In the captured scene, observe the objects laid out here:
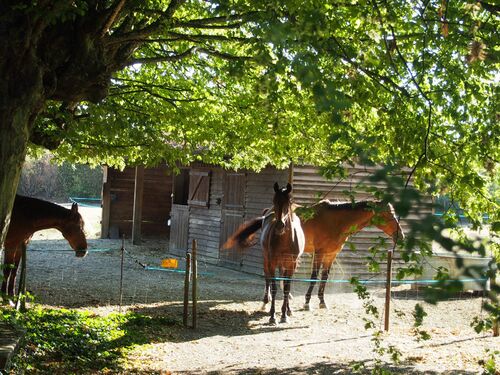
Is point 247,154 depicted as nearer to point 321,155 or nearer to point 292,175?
point 321,155

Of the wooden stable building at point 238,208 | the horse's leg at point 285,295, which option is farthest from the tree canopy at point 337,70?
the wooden stable building at point 238,208

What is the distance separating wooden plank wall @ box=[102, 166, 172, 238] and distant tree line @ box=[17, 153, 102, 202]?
12425 mm

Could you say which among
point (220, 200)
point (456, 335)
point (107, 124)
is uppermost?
point (107, 124)

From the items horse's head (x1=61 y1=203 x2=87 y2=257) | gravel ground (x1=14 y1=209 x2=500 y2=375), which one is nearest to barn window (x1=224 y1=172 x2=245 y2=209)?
gravel ground (x1=14 y1=209 x2=500 y2=375)

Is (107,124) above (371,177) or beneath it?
above

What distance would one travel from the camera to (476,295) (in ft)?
43.8

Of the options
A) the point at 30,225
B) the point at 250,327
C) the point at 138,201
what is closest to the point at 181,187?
the point at 138,201

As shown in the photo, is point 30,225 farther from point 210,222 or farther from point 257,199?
point 210,222

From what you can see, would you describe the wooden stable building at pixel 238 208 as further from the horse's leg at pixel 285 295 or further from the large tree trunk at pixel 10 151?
the large tree trunk at pixel 10 151

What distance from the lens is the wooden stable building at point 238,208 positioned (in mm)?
13930

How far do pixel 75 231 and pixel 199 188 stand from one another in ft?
25.4

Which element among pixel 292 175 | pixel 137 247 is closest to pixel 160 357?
pixel 292 175

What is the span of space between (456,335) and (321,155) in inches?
148

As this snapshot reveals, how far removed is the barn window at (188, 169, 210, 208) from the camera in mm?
17406
